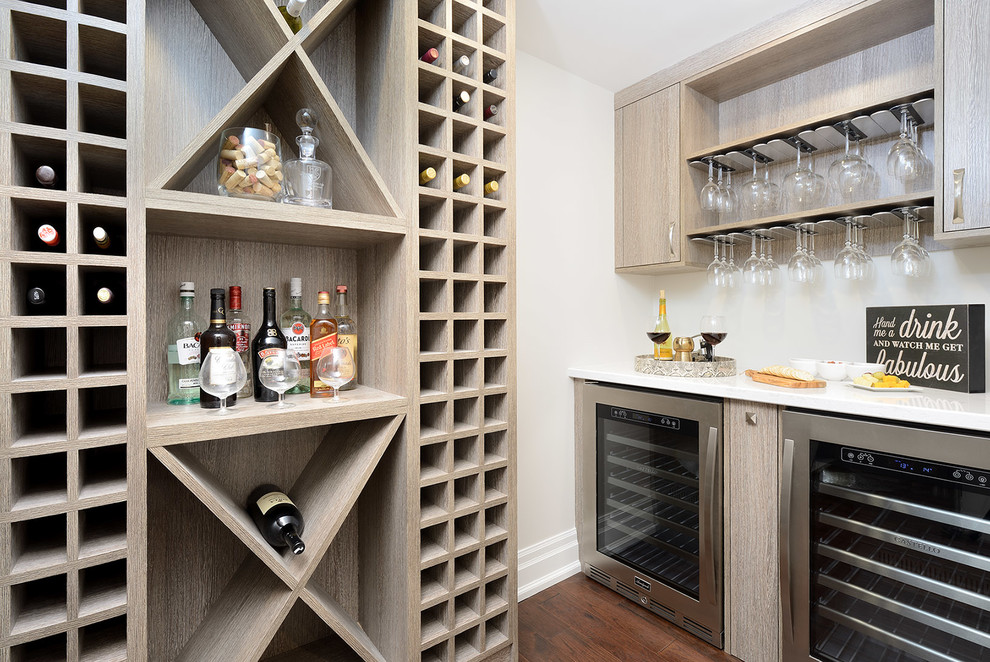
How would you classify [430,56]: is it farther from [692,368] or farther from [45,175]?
[692,368]

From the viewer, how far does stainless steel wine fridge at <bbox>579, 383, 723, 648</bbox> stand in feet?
5.83

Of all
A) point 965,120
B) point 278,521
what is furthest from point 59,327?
point 965,120

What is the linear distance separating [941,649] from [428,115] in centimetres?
209

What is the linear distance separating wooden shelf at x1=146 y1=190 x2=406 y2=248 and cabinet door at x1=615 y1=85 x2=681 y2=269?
56.7 inches

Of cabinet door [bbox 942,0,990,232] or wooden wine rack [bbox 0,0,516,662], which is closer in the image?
wooden wine rack [bbox 0,0,516,662]

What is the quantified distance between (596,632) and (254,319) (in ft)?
5.56

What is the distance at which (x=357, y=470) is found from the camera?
134 cm

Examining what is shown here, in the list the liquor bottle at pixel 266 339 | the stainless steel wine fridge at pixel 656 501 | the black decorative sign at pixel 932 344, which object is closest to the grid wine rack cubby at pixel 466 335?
the liquor bottle at pixel 266 339

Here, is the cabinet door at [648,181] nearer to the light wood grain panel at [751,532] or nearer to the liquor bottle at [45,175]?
the light wood grain panel at [751,532]

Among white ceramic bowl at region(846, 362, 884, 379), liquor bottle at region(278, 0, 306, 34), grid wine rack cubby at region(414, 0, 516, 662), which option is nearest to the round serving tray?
white ceramic bowl at region(846, 362, 884, 379)

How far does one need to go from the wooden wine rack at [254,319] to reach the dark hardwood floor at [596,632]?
0.92ft

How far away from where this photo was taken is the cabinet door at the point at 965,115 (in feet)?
4.77

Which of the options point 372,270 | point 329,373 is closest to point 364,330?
point 372,270

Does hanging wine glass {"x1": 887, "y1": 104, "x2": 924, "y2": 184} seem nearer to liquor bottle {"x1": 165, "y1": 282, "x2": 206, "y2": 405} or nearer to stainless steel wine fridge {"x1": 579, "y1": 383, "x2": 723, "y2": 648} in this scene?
stainless steel wine fridge {"x1": 579, "y1": 383, "x2": 723, "y2": 648}
